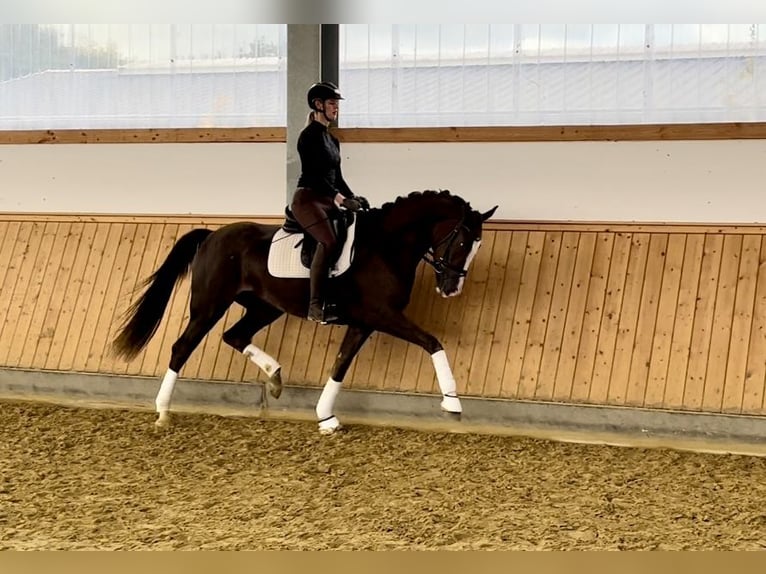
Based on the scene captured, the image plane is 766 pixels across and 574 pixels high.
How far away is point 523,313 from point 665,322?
836mm

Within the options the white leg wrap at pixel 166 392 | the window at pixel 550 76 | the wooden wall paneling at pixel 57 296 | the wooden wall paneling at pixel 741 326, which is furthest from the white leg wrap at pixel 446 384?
the wooden wall paneling at pixel 57 296

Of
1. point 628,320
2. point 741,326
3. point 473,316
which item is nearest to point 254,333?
point 473,316

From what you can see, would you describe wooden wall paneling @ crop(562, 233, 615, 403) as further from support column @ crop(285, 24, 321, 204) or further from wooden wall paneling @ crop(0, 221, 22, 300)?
wooden wall paneling @ crop(0, 221, 22, 300)

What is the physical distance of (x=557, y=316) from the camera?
525 cm

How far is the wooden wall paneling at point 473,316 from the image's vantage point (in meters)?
5.30

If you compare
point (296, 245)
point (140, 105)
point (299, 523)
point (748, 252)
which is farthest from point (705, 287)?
point (140, 105)

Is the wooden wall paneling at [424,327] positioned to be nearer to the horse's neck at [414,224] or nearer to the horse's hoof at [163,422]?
the horse's neck at [414,224]

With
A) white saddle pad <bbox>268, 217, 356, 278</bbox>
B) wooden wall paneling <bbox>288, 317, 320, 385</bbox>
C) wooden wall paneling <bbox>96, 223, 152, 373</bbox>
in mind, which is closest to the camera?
white saddle pad <bbox>268, 217, 356, 278</bbox>

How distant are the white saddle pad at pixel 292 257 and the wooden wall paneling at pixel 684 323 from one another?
6.37 feet

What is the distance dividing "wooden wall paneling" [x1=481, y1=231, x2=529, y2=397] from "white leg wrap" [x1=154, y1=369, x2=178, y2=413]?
75.1 inches

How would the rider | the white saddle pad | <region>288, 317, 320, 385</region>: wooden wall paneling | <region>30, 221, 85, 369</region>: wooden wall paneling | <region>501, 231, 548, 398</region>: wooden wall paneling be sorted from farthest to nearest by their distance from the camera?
<region>30, 221, 85, 369</region>: wooden wall paneling → <region>288, 317, 320, 385</region>: wooden wall paneling → <region>501, 231, 548, 398</region>: wooden wall paneling → the white saddle pad → the rider

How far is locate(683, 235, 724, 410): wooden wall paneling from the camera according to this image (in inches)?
192

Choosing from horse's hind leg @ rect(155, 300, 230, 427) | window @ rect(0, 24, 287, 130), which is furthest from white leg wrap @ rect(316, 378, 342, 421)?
window @ rect(0, 24, 287, 130)

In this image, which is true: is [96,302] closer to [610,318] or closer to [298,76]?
[298,76]
